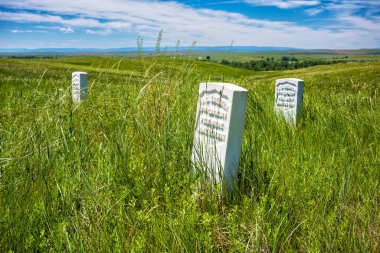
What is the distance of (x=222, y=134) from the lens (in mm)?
2994

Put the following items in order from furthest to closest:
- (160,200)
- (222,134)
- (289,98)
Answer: (289,98)
(222,134)
(160,200)

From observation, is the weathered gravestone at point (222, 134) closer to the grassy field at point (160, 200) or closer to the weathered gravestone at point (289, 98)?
the grassy field at point (160, 200)

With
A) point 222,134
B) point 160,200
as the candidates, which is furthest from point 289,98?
point 160,200

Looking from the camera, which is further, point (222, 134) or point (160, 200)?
point (222, 134)

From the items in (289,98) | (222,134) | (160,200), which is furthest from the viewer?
(289,98)

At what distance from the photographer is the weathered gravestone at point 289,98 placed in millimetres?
6329

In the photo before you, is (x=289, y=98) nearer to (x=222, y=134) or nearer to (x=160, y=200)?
(x=222, y=134)

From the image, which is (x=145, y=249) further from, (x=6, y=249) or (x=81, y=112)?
(x=81, y=112)

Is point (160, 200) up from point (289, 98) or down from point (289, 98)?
down

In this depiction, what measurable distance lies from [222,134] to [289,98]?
12.9 ft

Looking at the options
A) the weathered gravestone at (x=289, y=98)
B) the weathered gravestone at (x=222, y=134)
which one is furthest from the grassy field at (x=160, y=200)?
the weathered gravestone at (x=289, y=98)

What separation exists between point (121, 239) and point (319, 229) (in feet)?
3.62

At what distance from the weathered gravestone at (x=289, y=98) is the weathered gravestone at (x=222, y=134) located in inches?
125

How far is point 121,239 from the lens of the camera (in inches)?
81.9
